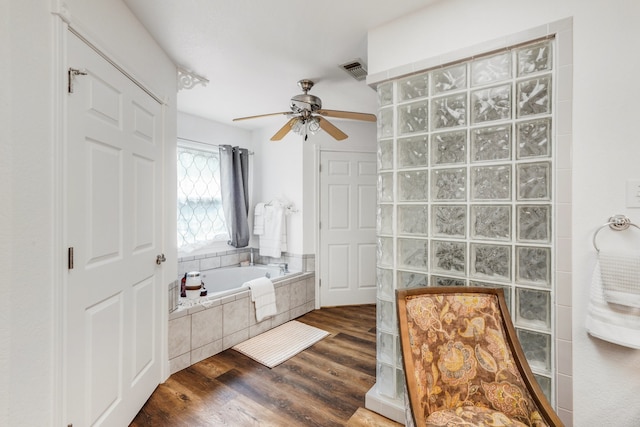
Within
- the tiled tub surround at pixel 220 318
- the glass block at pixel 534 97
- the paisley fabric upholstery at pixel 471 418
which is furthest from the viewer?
the tiled tub surround at pixel 220 318

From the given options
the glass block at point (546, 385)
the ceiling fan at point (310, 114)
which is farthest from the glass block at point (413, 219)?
the ceiling fan at point (310, 114)

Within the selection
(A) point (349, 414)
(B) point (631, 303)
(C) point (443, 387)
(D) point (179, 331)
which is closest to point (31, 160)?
(D) point (179, 331)

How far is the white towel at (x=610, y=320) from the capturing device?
118cm

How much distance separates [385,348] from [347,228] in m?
2.16

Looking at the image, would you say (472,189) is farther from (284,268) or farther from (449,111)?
(284,268)

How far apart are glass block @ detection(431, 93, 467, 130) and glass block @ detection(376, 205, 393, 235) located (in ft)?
1.76

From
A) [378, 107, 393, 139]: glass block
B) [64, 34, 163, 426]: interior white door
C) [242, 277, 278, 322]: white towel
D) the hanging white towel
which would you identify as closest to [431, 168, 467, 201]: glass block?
[378, 107, 393, 139]: glass block

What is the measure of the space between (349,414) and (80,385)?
1441 mm

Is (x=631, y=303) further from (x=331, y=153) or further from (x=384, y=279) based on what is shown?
(x=331, y=153)

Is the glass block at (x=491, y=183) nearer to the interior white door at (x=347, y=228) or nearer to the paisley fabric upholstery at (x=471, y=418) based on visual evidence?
the paisley fabric upholstery at (x=471, y=418)

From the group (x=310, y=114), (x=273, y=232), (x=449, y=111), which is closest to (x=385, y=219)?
(x=449, y=111)

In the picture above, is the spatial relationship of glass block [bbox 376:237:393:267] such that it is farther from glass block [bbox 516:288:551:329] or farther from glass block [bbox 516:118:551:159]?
glass block [bbox 516:118:551:159]

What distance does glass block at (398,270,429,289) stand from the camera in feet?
5.65

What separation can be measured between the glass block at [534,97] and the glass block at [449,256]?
0.73 metres
